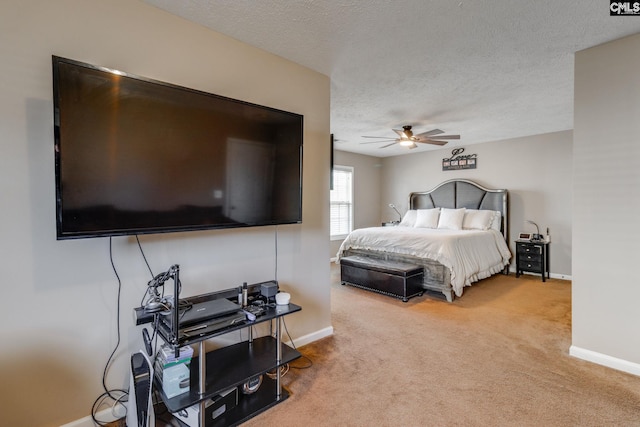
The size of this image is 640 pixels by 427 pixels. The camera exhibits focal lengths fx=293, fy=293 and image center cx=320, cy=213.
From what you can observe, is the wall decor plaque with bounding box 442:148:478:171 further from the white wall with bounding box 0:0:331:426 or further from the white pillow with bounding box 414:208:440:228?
the white wall with bounding box 0:0:331:426

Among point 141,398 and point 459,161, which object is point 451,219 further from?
point 141,398

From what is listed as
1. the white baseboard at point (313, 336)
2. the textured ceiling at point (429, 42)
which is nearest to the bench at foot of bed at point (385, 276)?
the white baseboard at point (313, 336)

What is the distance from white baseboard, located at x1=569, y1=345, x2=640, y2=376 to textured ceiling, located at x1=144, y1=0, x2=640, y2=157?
239 centimetres

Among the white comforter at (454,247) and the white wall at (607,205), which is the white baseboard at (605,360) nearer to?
the white wall at (607,205)

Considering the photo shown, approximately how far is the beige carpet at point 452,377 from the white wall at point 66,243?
100 cm

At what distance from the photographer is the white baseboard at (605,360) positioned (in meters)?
2.12

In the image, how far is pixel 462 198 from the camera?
5.84 metres

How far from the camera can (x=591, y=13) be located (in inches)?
73.4

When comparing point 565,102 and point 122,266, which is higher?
point 565,102

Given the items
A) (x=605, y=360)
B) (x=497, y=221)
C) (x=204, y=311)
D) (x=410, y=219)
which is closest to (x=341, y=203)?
(x=410, y=219)

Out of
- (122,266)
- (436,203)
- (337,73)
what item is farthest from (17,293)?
(436,203)

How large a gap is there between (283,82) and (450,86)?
5.81 ft

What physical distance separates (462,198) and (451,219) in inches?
28.7

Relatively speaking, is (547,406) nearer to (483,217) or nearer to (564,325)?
(564,325)
